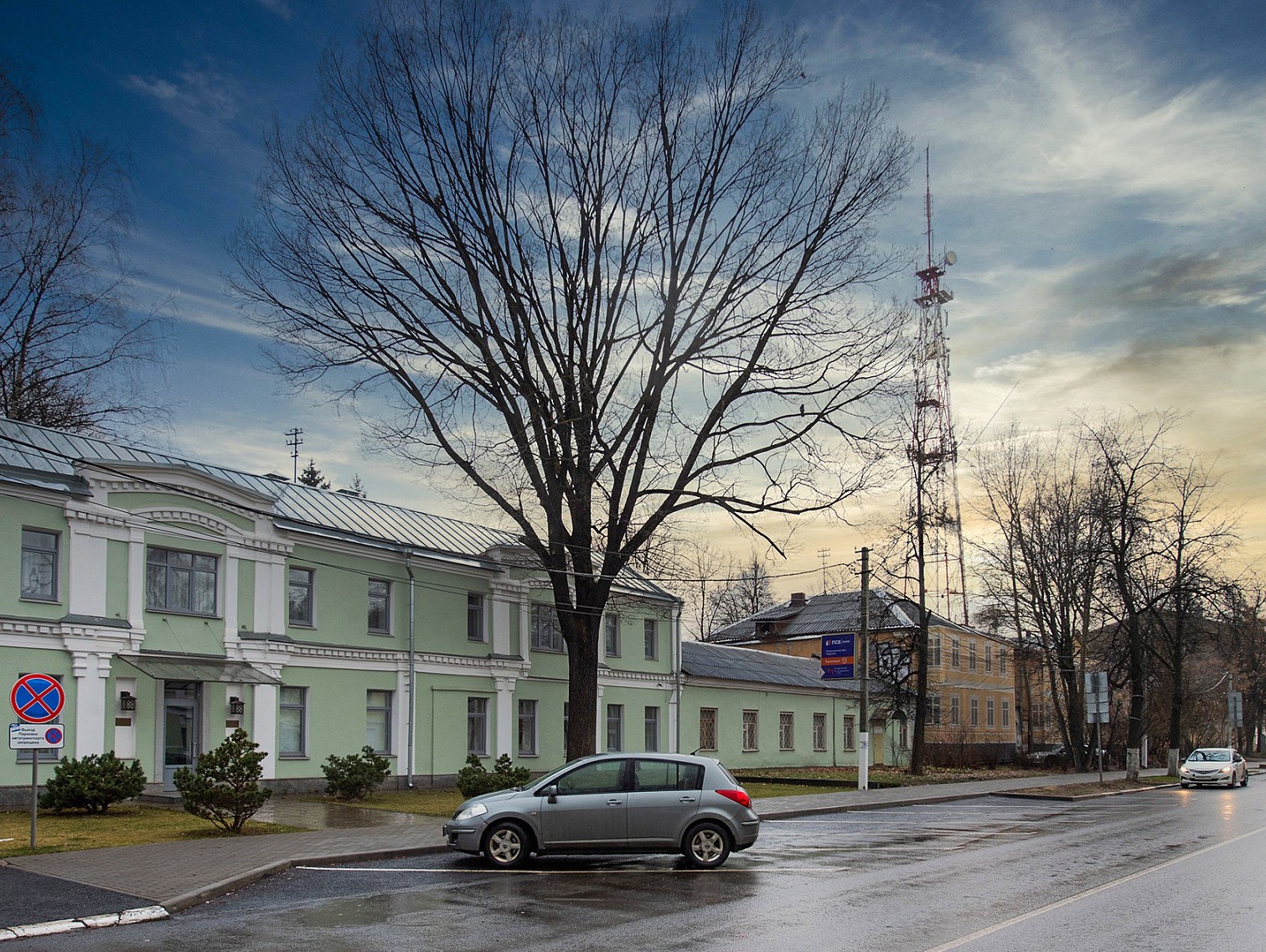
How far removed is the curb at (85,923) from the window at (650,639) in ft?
101

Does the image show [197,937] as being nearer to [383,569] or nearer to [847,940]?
[847,940]

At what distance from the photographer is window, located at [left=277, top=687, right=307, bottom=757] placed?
27109 mm

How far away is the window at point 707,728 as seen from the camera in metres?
43.8

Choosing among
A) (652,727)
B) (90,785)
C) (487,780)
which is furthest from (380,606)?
(652,727)

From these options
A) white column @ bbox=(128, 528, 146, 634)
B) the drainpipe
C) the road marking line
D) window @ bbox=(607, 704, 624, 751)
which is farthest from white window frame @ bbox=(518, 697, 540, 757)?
the road marking line

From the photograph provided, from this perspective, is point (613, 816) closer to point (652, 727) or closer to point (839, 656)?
point (839, 656)

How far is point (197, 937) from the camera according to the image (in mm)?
10102

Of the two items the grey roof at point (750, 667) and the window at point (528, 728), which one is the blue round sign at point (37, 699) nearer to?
the window at point (528, 728)

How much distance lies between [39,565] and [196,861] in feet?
34.3

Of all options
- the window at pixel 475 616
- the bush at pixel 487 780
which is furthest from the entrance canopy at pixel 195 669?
the window at pixel 475 616

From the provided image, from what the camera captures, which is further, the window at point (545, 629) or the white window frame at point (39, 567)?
the window at point (545, 629)

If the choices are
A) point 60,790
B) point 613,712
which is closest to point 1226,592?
point 613,712

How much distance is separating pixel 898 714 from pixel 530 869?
118ft

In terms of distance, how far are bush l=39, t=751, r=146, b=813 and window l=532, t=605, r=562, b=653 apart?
16.1 meters
